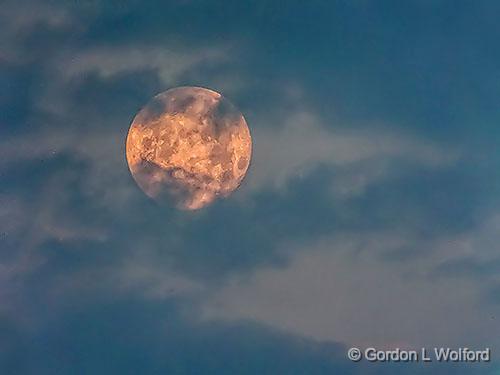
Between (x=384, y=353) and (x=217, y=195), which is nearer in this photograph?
(x=217, y=195)

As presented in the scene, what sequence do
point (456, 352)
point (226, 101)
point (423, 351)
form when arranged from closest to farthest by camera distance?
1. point (226, 101)
2. point (456, 352)
3. point (423, 351)

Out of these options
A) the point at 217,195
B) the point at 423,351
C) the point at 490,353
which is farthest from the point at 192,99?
the point at 490,353

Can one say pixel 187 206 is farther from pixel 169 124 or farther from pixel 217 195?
pixel 169 124

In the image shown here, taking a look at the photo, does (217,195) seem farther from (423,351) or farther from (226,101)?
(423,351)

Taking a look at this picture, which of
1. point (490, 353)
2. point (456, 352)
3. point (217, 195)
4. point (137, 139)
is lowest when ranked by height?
point (456, 352)

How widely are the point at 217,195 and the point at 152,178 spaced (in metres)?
3.20

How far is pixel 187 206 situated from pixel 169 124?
12.4ft

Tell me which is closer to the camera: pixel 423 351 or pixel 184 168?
pixel 184 168

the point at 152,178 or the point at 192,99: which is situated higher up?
the point at 192,99

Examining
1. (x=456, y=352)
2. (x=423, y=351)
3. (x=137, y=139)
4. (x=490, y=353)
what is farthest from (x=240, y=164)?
(x=490, y=353)

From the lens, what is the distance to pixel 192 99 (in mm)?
21328

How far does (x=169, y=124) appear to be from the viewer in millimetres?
20859

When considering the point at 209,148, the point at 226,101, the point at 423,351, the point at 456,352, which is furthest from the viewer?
the point at 423,351

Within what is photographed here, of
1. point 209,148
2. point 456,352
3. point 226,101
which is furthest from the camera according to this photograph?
point 456,352
